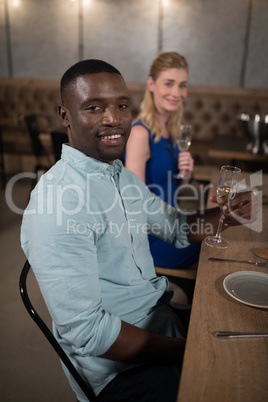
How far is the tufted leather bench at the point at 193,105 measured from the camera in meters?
4.78

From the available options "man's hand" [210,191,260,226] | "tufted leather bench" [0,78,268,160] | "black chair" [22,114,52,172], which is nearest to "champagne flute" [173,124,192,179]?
"man's hand" [210,191,260,226]

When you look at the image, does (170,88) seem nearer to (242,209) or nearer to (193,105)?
(242,209)

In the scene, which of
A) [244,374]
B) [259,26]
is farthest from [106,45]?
[244,374]

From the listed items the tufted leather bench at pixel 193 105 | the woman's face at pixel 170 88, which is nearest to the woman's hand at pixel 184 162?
the woman's face at pixel 170 88

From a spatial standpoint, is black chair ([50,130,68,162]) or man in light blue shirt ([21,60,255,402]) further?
black chair ([50,130,68,162])

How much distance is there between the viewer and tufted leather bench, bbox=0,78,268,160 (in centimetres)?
478

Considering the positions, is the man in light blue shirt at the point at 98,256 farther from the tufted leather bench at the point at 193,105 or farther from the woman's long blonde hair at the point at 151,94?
the tufted leather bench at the point at 193,105

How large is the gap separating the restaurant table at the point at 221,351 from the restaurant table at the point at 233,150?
212cm

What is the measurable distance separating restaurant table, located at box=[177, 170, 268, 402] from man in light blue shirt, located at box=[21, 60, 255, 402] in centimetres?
19

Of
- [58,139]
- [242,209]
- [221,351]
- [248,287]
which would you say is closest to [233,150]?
[58,139]

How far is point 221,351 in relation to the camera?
2.71 ft

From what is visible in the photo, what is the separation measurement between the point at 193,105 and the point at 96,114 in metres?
4.13

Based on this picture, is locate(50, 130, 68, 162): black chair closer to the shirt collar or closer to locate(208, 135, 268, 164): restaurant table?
locate(208, 135, 268, 164): restaurant table

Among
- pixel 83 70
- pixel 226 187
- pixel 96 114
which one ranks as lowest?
pixel 226 187
